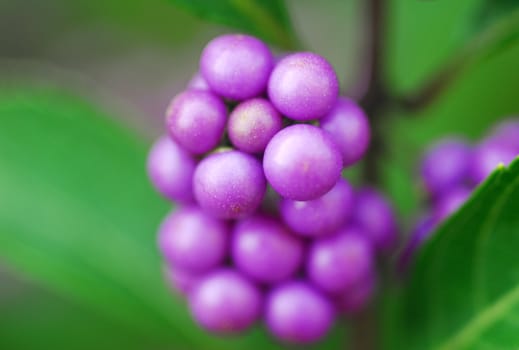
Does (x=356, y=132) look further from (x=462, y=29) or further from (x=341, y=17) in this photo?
(x=341, y=17)

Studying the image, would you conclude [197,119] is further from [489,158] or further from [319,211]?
[489,158]

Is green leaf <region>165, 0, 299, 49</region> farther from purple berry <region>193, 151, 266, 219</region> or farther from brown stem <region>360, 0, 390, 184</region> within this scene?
purple berry <region>193, 151, 266, 219</region>

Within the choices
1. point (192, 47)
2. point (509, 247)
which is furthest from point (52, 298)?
point (509, 247)

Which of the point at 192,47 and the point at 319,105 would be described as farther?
the point at 192,47

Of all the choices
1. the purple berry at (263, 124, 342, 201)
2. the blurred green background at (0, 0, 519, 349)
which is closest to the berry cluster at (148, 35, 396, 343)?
the purple berry at (263, 124, 342, 201)

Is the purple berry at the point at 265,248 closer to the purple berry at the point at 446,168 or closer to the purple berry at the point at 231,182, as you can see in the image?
the purple berry at the point at 231,182

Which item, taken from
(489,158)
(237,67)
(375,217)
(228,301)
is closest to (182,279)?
(228,301)
